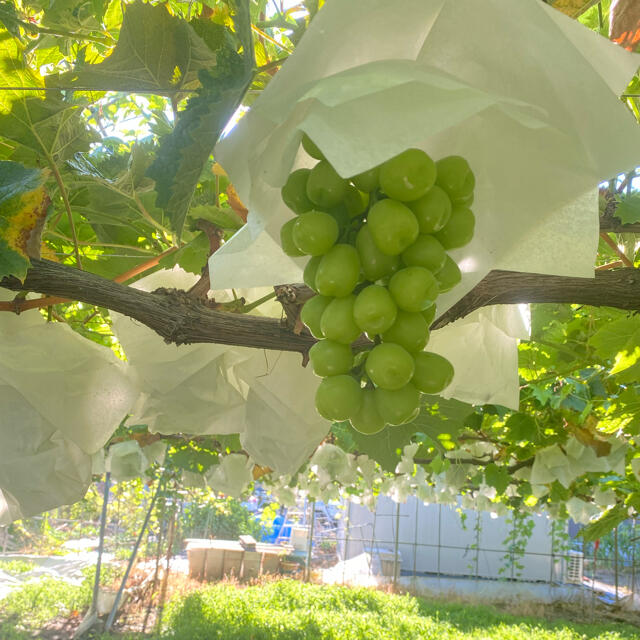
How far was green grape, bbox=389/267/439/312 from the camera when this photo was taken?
0.48m

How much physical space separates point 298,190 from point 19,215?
0.44 m

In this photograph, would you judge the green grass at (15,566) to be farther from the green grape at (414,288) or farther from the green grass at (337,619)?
the green grape at (414,288)

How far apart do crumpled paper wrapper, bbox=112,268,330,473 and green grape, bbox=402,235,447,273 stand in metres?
0.63

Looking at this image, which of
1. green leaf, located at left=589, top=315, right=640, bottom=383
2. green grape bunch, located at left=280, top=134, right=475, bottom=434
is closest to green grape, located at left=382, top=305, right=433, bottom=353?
green grape bunch, located at left=280, top=134, right=475, bottom=434

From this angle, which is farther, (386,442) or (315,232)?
(386,442)

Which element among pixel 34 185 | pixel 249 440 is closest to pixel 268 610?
pixel 249 440

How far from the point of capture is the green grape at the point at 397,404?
1.61 ft

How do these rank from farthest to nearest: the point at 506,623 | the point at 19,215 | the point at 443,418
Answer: the point at 506,623
the point at 443,418
the point at 19,215

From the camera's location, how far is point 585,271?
2.01 ft

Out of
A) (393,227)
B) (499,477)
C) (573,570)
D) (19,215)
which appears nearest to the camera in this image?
(393,227)

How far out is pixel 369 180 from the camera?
1.65 feet

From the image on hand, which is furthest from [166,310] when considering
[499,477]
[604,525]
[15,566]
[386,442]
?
[15,566]

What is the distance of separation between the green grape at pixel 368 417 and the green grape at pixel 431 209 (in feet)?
0.46

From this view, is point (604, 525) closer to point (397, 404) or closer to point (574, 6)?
point (574, 6)
